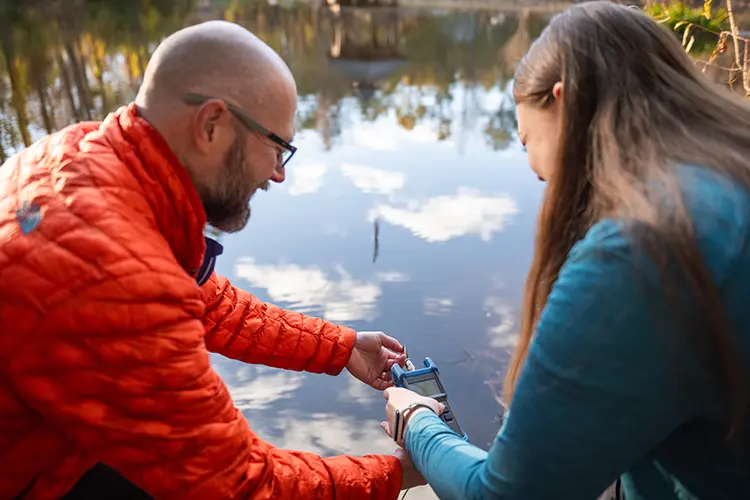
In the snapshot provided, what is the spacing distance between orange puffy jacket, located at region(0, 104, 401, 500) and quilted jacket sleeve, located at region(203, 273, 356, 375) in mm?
610

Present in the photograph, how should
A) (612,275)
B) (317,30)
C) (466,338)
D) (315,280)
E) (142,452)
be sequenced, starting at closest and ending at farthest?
(612,275) → (142,452) → (466,338) → (315,280) → (317,30)

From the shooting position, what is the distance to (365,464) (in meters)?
1.55

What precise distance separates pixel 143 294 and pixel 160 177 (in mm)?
275

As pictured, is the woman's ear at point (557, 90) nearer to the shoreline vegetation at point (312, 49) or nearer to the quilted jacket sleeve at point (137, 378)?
the quilted jacket sleeve at point (137, 378)

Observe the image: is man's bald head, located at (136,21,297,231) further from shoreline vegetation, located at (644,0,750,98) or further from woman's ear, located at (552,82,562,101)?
shoreline vegetation, located at (644,0,750,98)

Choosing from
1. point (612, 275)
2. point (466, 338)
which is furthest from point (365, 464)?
point (466, 338)

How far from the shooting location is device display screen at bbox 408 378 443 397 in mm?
1842

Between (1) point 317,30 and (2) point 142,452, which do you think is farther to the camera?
(1) point 317,30

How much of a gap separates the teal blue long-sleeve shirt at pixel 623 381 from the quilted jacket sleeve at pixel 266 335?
3.07ft

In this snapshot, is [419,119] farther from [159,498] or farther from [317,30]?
[317,30]

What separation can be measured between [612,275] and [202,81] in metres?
0.94

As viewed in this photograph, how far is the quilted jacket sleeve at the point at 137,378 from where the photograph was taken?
3.65ft

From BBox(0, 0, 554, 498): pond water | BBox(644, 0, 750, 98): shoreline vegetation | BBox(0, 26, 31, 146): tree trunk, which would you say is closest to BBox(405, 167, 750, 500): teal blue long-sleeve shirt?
BBox(0, 0, 554, 498): pond water

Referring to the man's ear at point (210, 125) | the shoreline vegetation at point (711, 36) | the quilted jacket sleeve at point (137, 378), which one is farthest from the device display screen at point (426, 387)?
the shoreline vegetation at point (711, 36)
